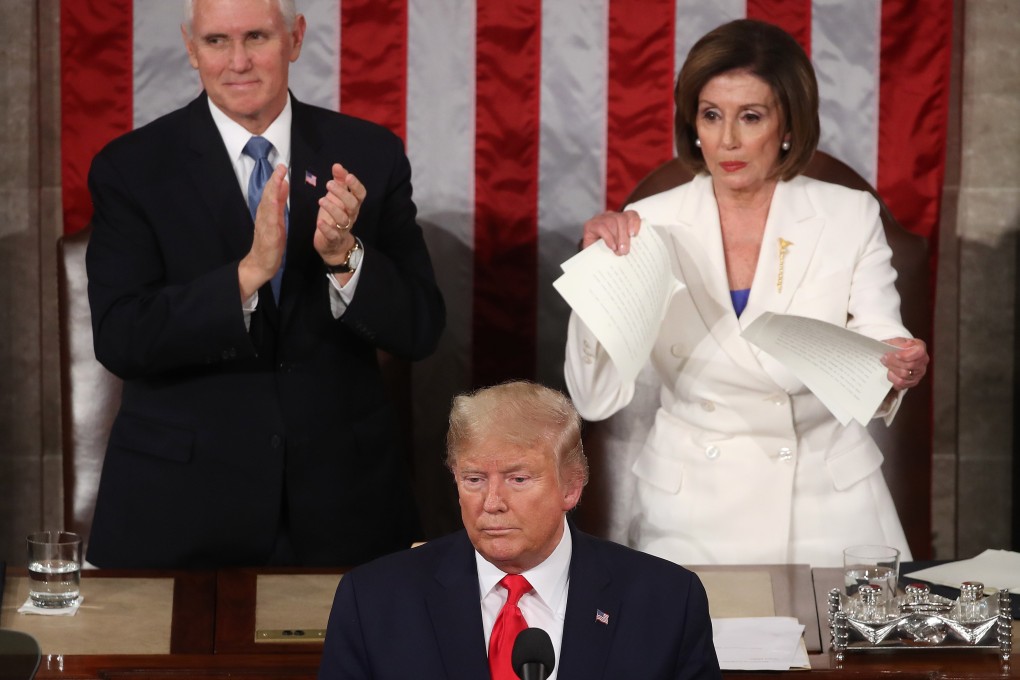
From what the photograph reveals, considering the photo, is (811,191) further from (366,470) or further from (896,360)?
(366,470)

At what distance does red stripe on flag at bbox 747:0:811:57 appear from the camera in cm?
446

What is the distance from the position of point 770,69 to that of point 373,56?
1534mm

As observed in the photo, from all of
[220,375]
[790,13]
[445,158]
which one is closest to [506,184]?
[445,158]

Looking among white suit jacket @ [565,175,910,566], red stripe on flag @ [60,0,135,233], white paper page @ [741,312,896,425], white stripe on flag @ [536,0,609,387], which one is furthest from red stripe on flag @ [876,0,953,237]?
red stripe on flag @ [60,0,135,233]

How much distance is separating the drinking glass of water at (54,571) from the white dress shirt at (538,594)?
94 cm

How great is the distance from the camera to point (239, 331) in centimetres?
317

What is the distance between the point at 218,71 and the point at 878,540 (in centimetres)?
181

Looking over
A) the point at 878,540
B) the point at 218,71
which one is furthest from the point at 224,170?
the point at 878,540

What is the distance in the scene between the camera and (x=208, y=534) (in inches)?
132

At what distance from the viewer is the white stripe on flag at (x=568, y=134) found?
176 inches

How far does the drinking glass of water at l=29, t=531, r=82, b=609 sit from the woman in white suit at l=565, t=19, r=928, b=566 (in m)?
1.15

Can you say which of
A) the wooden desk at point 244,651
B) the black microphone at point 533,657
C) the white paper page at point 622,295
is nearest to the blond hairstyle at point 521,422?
the black microphone at point 533,657

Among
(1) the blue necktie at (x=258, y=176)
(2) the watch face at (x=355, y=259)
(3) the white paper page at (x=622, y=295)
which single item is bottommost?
(3) the white paper page at (x=622, y=295)

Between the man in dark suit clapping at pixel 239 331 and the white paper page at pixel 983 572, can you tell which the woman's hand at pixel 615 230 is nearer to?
the man in dark suit clapping at pixel 239 331
